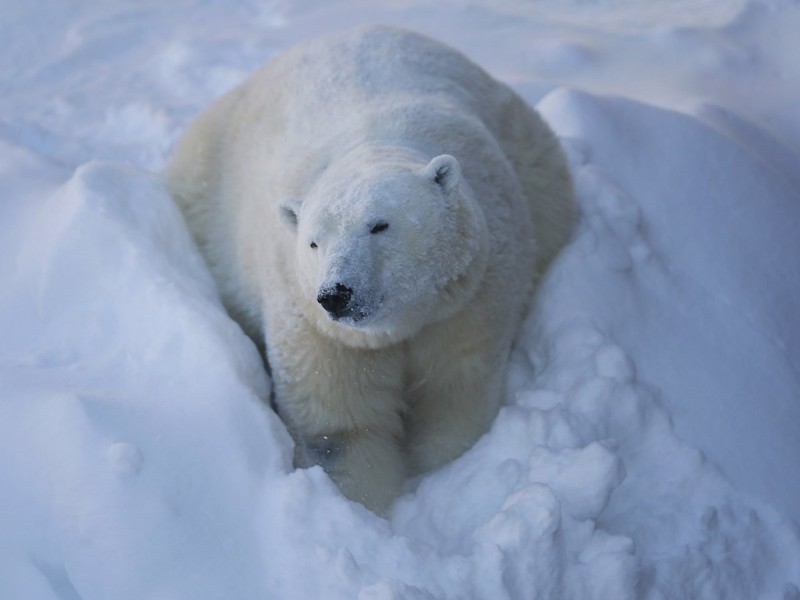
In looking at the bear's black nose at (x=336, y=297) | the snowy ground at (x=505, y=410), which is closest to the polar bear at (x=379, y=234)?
the bear's black nose at (x=336, y=297)

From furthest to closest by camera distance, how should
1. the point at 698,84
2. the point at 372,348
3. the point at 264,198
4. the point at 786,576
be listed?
the point at 698,84 → the point at 264,198 → the point at 372,348 → the point at 786,576

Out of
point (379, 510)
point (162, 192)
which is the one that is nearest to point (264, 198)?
point (162, 192)

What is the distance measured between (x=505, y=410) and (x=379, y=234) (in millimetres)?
882

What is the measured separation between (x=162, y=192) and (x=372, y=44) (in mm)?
1147

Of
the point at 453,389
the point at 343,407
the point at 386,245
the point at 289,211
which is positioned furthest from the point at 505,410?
the point at 289,211

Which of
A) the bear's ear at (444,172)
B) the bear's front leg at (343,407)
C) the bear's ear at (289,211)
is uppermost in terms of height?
the bear's ear at (444,172)

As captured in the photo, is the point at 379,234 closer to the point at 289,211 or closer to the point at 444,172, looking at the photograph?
the point at 444,172

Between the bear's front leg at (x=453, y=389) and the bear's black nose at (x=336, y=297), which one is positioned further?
the bear's front leg at (x=453, y=389)

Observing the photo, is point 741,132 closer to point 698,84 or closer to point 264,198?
point 698,84

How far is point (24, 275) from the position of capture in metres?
3.24

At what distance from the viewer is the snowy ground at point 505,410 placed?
7.84 ft

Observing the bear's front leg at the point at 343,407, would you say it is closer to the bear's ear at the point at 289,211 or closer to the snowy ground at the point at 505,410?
the snowy ground at the point at 505,410

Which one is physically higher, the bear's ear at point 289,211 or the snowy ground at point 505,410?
the bear's ear at point 289,211

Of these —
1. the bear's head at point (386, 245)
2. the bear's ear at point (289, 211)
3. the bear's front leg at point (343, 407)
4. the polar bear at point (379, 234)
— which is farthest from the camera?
the bear's front leg at point (343, 407)
